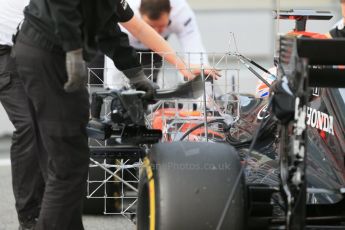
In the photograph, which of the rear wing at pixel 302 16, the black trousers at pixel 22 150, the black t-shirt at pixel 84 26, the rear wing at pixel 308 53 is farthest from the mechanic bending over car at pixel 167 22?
the rear wing at pixel 308 53

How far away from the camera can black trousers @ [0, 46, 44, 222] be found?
5020 millimetres

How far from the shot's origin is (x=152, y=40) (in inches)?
212

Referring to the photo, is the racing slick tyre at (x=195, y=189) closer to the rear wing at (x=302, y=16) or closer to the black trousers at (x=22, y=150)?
the black trousers at (x=22, y=150)

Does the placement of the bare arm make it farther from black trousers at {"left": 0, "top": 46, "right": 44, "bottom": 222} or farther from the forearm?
black trousers at {"left": 0, "top": 46, "right": 44, "bottom": 222}

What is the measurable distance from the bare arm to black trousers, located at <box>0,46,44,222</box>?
682 millimetres

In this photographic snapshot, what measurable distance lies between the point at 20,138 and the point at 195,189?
176cm

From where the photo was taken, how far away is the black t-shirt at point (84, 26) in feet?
12.0

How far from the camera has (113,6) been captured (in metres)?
3.93

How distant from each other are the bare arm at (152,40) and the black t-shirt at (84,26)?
30.5 inches

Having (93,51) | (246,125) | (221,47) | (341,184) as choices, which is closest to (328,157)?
(341,184)

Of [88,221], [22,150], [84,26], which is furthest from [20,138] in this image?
[84,26]

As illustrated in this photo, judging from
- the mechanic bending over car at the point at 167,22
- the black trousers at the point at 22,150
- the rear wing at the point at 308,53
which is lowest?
the black trousers at the point at 22,150

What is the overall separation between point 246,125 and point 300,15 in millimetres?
860

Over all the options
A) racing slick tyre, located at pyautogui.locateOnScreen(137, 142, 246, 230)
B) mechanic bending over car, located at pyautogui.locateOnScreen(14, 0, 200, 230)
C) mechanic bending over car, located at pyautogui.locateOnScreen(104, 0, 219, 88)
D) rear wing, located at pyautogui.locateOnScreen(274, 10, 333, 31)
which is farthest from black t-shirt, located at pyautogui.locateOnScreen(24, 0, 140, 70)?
mechanic bending over car, located at pyautogui.locateOnScreen(104, 0, 219, 88)
